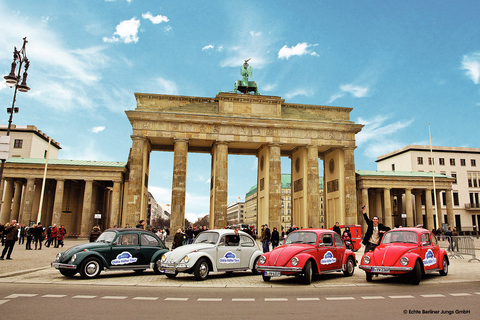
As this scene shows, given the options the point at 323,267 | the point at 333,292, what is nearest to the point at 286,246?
the point at 323,267

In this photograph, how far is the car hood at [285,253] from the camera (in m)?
11.5

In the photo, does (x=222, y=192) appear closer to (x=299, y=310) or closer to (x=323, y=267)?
(x=323, y=267)

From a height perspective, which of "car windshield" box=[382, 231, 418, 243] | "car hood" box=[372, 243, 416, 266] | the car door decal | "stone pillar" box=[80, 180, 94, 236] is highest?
"stone pillar" box=[80, 180, 94, 236]

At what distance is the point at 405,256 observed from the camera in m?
11.2

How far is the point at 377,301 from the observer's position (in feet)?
28.9

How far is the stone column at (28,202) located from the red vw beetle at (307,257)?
39.5m

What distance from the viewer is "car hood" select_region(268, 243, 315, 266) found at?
11453 millimetres

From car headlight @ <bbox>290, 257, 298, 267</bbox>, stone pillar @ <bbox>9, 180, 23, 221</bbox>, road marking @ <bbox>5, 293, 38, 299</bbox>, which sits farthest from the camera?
stone pillar @ <bbox>9, 180, 23, 221</bbox>

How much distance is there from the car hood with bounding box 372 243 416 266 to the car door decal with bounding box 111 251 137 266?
8.62 meters

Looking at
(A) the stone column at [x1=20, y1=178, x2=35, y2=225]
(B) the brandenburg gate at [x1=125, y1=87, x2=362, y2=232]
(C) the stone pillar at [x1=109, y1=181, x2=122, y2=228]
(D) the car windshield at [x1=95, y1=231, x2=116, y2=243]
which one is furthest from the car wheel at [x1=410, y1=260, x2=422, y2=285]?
(A) the stone column at [x1=20, y1=178, x2=35, y2=225]

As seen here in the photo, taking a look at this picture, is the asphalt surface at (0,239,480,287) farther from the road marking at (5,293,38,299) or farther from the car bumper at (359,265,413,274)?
the road marking at (5,293,38,299)

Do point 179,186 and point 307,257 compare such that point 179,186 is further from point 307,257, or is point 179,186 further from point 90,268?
point 307,257

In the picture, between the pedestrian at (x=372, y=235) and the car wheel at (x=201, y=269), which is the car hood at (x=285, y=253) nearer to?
the car wheel at (x=201, y=269)

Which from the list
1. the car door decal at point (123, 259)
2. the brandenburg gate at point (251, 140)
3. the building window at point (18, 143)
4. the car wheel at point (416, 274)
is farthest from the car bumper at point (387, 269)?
the building window at point (18, 143)
